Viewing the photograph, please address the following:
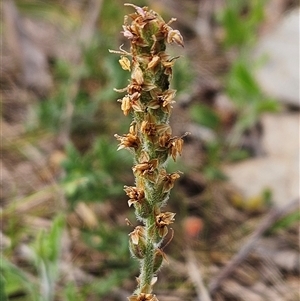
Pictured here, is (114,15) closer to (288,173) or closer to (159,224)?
(288,173)

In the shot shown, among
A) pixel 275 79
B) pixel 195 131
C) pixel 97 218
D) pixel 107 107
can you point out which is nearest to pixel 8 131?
pixel 107 107

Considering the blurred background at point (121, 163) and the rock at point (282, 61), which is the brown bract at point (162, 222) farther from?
the rock at point (282, 61)

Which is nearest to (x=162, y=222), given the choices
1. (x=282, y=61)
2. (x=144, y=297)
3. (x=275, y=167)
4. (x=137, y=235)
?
(x=137, y=235)

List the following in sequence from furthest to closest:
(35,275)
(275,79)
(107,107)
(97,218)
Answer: (275,79), (107,107), (97,218), (35,275)

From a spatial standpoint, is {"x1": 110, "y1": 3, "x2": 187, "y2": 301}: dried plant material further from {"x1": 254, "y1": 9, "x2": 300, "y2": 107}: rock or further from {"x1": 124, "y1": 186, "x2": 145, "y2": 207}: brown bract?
{"x1": 254, "y1": 9, "x2": 300, "y2": 107}: rock

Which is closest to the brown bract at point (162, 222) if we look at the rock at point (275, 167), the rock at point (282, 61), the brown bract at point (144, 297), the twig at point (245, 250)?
the brown bract at point (144, 297)

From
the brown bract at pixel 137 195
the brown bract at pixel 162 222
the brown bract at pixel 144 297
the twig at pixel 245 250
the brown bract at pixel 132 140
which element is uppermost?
the brown bract at pixel 132 140
